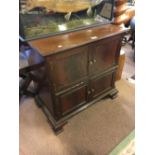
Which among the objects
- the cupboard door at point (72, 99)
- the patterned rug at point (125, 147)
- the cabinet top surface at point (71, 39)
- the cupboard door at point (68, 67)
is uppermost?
the cabinet top surface at point (71, 39)

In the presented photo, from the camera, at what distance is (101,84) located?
1.86 metres

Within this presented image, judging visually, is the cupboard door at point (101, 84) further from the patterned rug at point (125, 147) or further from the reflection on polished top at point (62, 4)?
the reflection on polished top at point (62, 4)

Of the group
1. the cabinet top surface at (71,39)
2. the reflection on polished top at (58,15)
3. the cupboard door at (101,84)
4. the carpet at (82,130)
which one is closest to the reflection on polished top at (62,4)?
the reflection on polished top at (58,15)

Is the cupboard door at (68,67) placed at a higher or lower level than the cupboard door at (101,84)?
higher

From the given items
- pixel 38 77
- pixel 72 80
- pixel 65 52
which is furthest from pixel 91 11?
pixel 38 77

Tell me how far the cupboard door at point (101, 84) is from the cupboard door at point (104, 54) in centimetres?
11

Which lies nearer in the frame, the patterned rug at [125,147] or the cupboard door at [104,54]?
the patterned rug at [125,147]

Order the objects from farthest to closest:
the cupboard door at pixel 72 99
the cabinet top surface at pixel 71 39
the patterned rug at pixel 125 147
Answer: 1. the cupboard door at pixel 72 99
2. the patterned rug at pixel 125 147
3. the cabinet top surface at pixel 71 39

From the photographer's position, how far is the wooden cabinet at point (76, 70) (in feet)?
4.43

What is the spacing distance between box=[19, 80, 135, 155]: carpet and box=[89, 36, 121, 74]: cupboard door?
1.70 ft

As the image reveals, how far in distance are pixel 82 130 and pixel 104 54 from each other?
0.82 m
